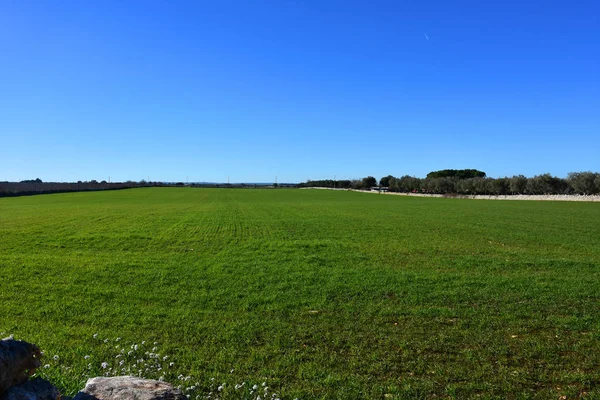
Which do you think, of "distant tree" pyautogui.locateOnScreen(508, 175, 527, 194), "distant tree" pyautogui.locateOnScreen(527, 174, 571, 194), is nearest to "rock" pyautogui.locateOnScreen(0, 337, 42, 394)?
"distant tree" pyautogui.locateOnScreen(527, 174, 571, 194)

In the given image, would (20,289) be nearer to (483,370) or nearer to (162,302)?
(162,302)

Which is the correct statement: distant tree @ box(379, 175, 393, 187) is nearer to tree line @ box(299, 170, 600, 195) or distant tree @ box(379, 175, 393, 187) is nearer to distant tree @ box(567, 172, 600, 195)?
tree line @ box(299, 170, 600, 195)

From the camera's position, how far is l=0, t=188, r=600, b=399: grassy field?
612 centimetres

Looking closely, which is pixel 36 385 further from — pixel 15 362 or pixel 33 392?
pixel 15 362

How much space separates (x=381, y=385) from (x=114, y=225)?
1040 inches

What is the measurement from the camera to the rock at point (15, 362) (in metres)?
3.72

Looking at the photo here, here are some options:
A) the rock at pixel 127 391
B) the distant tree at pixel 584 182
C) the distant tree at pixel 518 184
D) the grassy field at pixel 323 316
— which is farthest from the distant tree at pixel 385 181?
the rock at pixel 127 391

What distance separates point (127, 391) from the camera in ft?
13.4

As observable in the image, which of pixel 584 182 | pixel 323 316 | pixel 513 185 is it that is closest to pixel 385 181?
pixel 513 185

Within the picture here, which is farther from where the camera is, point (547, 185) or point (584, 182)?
point (547, 185)

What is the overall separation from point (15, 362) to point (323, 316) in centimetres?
625

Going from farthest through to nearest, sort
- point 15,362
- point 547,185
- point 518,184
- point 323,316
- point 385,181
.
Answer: point 385,181
point 518,184
point 547,185
point 323,316
point 15,362

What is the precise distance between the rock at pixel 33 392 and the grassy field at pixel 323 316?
5.92 feet

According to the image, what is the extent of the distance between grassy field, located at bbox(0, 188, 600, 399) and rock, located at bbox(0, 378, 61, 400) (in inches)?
71.0
